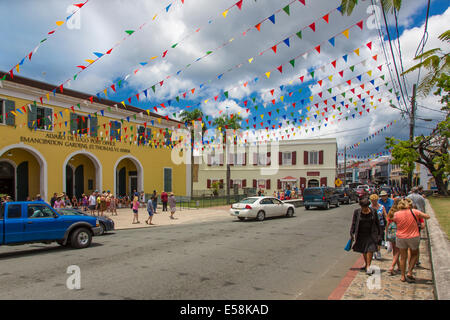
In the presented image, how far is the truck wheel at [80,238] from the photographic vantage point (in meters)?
10.7

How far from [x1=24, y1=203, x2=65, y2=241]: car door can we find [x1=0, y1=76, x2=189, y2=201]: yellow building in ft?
32.1

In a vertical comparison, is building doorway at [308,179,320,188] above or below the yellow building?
below

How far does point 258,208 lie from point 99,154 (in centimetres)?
1499

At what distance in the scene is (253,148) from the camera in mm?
48250

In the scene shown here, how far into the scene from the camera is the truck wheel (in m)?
10.7

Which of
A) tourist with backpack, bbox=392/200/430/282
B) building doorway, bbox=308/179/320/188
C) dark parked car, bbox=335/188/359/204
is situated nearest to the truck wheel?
tourist with backpack, bbox=392/200/430/282

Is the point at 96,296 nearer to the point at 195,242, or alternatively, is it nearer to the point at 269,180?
the point at 195,242

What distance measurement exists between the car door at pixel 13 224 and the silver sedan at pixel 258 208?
447 inches

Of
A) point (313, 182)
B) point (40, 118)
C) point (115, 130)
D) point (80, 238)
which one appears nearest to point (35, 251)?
point (80, 238)

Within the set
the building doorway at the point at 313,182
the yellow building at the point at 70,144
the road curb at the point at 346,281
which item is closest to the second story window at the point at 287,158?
the building doorway at the point at 313,182

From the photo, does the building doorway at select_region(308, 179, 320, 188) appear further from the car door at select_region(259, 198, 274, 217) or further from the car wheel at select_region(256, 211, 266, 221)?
the car wheel at select_region(256, 211, 266, 221)

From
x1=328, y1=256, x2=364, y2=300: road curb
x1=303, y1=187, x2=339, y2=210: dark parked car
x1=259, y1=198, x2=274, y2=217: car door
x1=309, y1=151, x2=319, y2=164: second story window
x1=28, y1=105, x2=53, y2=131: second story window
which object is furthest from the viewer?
x1=309, y1=151, x2=319, y2=164: second story window

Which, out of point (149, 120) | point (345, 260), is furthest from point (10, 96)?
point (345, 260)

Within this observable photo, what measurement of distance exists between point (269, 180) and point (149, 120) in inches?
863
